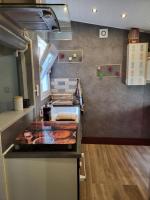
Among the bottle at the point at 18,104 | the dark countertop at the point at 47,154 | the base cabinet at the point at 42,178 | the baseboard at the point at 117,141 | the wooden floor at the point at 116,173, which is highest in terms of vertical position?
the bottle at the point at 18,104

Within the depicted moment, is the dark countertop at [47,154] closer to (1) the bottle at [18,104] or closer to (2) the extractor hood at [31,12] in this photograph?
(1) the bottle at [18,104]

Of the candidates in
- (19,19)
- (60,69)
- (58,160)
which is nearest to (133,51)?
(60,69)

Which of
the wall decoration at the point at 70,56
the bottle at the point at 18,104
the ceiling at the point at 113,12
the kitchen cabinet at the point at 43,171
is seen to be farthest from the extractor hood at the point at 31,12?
the wall decoration at the point at 70,56

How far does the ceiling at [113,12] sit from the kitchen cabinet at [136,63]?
1.24 ft

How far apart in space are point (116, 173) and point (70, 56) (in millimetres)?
2386

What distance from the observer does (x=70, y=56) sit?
3604 millimetres

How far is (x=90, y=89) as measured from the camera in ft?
12.1

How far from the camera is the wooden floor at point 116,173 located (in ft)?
6.76

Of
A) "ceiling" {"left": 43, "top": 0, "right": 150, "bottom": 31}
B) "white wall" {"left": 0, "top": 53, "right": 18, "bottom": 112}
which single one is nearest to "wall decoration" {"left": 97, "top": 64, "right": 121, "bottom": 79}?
"ceiling" {"left": 43, "top": 0, "right": 150, "bottom": 31}

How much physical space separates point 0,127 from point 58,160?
1.46 feet

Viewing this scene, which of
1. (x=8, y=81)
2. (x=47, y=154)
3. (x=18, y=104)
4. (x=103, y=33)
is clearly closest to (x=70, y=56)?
(x=103, y=33)

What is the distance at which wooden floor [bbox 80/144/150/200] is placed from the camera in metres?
2.06

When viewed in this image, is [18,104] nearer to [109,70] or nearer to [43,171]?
[43,171]

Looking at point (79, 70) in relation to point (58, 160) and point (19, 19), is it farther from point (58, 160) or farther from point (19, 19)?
point (58, 160)
